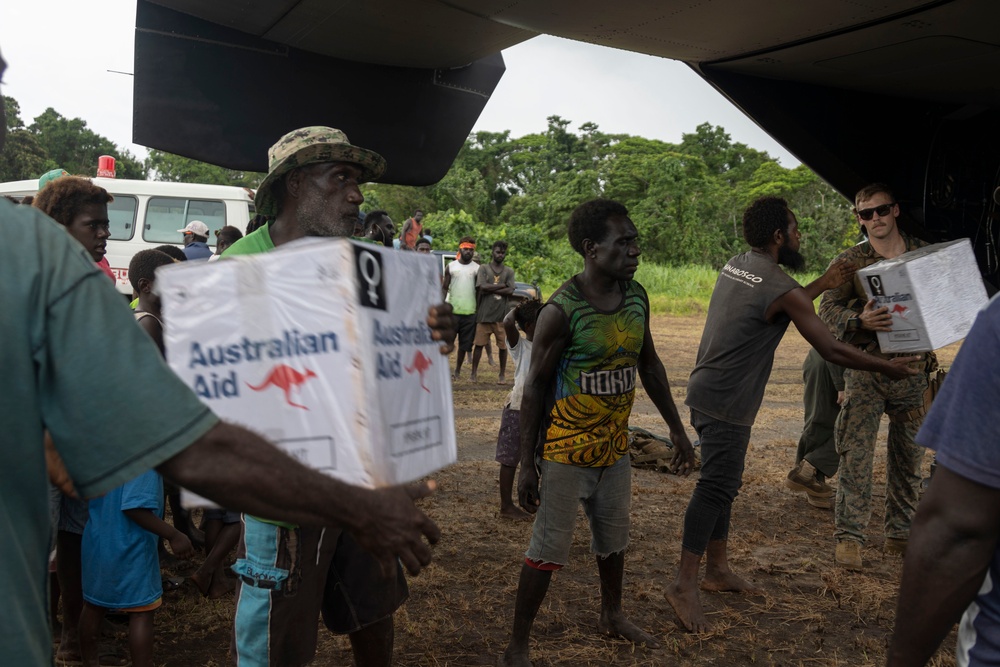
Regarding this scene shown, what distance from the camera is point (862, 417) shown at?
15.7ft

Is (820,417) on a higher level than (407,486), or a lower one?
lower

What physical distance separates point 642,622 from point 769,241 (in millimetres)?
2011

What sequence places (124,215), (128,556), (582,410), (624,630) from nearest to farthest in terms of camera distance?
(128,556) < (582,410) < (624,630) < (124,215)

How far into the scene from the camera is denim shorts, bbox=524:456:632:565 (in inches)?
136

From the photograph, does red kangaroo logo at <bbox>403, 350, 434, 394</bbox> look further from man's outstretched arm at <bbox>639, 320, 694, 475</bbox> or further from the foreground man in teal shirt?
man's outstretched arm at <bbox>639, 320, 694, 475</bbox>

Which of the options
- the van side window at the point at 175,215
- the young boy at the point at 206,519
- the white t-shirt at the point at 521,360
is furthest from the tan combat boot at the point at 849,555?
the van side window at the point at 175,215

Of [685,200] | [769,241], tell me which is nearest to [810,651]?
[769,241]

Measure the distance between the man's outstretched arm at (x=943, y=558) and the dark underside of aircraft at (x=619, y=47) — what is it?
2.92 metres

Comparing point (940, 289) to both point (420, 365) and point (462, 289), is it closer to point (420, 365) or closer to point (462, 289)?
point (420, 365)

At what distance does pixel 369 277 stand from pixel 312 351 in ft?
0.68

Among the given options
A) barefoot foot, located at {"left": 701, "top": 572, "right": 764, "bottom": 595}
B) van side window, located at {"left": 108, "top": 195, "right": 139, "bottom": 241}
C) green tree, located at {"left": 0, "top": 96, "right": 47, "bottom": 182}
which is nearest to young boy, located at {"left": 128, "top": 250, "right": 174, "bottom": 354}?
barefoot foot, located at {"left": 701, "top": 572, "right": 764, "bottom": 595}

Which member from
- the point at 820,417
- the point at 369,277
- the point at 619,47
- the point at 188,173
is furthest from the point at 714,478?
the point at 188,173

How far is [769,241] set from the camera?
13.9 ft

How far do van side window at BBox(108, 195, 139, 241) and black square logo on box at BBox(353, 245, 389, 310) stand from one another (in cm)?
1134
